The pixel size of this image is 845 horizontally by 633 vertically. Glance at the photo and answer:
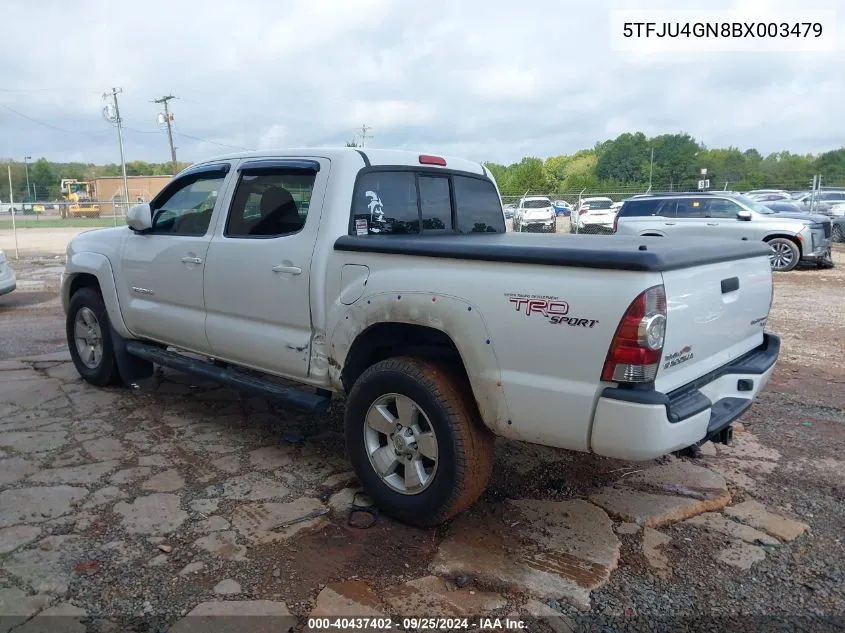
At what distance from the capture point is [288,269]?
3846mm

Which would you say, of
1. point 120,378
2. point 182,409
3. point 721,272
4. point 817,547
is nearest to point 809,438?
point 817,547

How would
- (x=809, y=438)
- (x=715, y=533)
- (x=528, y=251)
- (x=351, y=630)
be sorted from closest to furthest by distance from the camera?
1. (x=351, y=630)
2. (x=528, y=251)
3. (x=715, y=533)
4. (x=809, y=438)

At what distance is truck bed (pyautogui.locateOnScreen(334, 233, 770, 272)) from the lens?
2.65m

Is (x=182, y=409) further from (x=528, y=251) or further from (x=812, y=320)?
(x=812, y=320)

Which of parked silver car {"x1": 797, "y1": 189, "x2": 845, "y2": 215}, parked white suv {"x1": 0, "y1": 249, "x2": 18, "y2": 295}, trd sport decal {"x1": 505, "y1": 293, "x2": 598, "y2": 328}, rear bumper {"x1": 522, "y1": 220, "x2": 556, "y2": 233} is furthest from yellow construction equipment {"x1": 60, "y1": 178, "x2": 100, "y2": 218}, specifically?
trd sport decal {"x1": 505, "y1": 293, "x2": 598, "y2": 328}

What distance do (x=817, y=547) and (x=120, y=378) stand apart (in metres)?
5.13

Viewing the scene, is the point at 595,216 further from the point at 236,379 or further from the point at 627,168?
the point at 627,168

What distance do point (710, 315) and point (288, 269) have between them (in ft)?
7.41

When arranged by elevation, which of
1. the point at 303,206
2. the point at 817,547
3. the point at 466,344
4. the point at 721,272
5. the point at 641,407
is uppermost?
the point at 303,206

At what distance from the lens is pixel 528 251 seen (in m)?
2.88

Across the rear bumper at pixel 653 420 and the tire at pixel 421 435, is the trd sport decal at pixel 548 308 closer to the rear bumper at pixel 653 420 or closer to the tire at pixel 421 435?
the rear bumper at pixel 653 420

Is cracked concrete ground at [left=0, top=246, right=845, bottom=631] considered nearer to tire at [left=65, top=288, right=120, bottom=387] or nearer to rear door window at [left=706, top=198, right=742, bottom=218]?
tire at [left=65, top=288, right=120, bottom=387]

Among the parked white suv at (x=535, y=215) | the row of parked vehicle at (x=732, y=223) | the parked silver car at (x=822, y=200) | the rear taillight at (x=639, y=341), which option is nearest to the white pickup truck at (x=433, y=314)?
the rear taillight at (x=639, y=341)

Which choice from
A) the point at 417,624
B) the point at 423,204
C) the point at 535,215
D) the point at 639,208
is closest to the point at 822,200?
the point at 535,215
